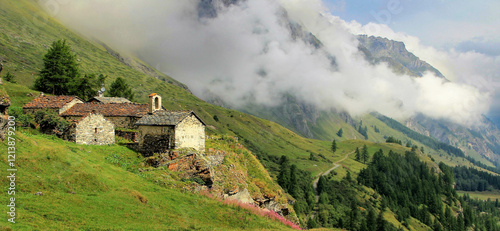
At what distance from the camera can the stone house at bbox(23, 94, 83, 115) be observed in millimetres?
51938

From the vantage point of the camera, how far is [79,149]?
114 feet

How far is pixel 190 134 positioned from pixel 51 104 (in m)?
30.3

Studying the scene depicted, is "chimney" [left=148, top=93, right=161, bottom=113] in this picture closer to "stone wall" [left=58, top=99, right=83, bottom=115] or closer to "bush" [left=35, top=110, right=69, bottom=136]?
"bush" [left=35, top=110, right=69, bottom=136]

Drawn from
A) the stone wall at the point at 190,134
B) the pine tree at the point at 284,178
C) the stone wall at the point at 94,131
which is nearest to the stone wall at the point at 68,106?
the stone wall at the point at 94,131

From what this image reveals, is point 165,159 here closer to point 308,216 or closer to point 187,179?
point 187,179

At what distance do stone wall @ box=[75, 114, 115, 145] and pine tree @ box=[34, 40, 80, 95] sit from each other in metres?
46.0

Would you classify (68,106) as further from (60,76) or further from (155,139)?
(60,76)

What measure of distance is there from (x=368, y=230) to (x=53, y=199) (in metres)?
142

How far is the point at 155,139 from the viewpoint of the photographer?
1642 inches

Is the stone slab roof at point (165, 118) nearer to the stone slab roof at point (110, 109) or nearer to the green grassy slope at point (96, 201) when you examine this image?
the green grassy slope at point (96, 201)

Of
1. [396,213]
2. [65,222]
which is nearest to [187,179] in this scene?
[65,222]

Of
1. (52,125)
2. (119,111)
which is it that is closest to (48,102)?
(119,111)

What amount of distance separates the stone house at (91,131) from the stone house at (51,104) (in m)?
16.3

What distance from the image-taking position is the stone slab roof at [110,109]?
177 ft
